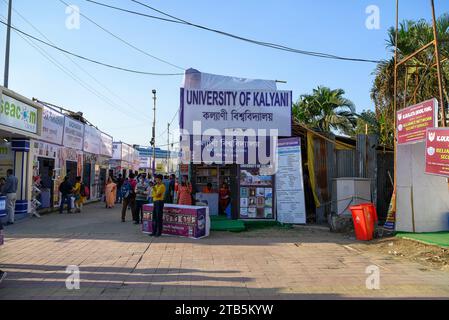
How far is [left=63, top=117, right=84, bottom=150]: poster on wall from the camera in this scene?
2056 cm

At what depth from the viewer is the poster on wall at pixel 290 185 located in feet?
42.4

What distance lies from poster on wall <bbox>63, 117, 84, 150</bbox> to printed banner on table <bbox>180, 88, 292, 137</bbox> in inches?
392

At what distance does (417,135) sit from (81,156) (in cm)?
1877

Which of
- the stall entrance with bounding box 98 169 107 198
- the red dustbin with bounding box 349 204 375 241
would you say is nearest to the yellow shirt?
the red dustbin with bounding box 349 204 375 241

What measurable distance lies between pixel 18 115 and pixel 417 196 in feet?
44.1

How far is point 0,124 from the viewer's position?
42.3ft

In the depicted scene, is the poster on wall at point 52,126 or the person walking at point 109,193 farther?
the person walking at point 109,193

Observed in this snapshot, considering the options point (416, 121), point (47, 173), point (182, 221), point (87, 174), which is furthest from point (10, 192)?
point (416, 121)

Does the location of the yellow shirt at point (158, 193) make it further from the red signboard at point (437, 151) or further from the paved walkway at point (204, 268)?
the red signboard at point (437, 151)

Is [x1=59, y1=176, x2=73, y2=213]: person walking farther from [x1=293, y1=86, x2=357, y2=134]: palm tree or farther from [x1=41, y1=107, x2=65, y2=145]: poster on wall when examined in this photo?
[x1=293, y1=86, x2=357, y2=134]: palm tree

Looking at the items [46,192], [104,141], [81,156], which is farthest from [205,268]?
[104,141]

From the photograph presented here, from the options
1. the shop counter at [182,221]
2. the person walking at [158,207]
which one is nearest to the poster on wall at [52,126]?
the shop counter at [182,221]

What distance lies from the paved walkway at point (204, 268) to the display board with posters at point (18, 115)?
3.99m
